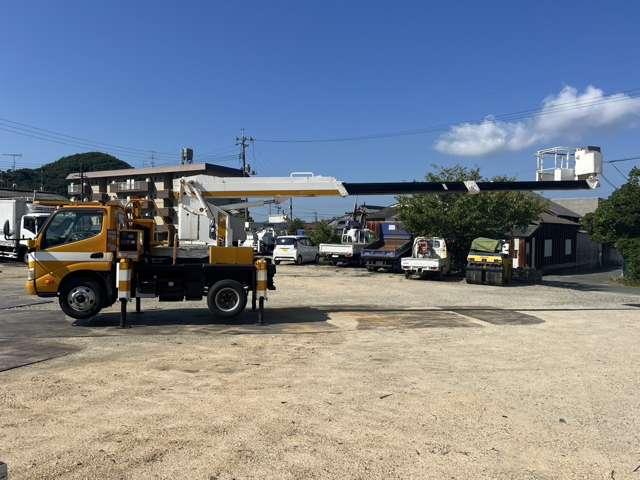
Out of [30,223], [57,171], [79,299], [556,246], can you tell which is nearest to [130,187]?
[57,171]

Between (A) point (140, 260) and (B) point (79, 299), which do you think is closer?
(B) point (79, 299)

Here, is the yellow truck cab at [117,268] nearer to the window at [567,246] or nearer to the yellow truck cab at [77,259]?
the yellow truck cab at [77,259]

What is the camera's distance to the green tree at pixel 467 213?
28.6 meters

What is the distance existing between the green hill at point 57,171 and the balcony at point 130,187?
638 centimetres

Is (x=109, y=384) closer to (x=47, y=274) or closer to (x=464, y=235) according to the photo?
(x=47, y=274)

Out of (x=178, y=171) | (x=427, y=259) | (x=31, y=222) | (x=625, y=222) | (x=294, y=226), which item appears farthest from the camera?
(x=178, y=171)

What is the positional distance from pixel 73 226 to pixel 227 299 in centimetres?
359

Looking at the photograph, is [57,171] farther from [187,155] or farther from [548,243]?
[548,243]

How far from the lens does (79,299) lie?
38.3 ft

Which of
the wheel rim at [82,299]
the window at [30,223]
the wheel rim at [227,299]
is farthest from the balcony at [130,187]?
the wheel rim at [227,299]

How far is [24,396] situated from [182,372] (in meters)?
2.00

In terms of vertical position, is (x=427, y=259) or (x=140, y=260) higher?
(x=140, y=260)

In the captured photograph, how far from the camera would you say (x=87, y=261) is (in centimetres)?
1172

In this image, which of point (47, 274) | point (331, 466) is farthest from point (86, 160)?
point (331, 466)
